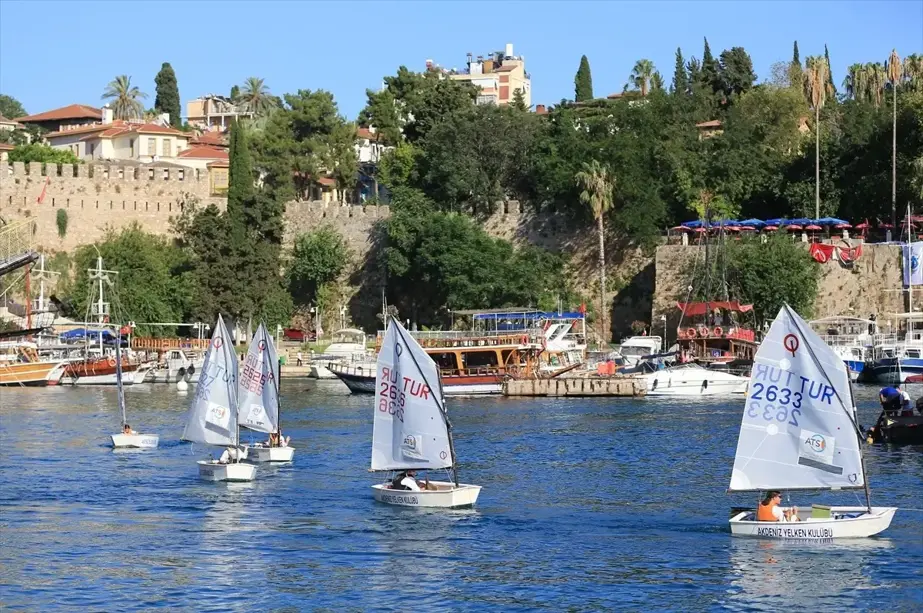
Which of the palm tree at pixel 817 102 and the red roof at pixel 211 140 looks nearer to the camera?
the palm tree at pixel 817 102

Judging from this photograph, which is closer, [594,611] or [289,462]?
[594,611]

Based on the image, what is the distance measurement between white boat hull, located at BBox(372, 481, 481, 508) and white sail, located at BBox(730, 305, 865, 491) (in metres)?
7.33

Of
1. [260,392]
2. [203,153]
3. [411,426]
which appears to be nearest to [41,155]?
[203,153]

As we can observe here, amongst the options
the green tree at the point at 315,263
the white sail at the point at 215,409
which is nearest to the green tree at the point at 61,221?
the green tree at the point at 315,263

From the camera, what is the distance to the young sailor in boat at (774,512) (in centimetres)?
3556

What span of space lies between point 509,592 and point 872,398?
139ft

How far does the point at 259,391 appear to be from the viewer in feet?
170

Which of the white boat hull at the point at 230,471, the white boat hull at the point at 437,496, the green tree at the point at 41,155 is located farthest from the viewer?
the green tree at the point at 41,155

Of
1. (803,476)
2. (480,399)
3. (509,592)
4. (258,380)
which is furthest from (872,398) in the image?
(509,592)

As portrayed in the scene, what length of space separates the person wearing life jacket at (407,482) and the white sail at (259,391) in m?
10.9

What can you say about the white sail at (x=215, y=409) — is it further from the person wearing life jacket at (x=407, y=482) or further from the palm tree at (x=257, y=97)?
the palm tree at (x=257, y=97)

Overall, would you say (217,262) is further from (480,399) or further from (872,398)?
(872,398)

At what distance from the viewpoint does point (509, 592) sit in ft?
104

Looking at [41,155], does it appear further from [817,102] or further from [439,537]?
[439,537]
